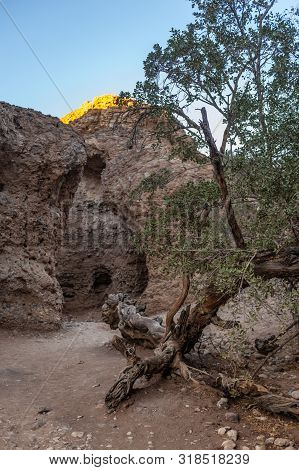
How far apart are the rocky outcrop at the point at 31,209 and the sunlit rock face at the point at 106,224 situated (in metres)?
4.99

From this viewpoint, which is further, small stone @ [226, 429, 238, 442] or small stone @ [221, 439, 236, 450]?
small stone @ [226, 429, 238, 442]

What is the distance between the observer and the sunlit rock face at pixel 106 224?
1775 centimetres

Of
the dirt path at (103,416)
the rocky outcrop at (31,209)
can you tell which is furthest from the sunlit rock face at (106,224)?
the dirt path at (103,416)

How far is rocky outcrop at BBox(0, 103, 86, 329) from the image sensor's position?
443 inches

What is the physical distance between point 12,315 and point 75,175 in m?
4.80

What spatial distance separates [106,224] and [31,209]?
712 cm

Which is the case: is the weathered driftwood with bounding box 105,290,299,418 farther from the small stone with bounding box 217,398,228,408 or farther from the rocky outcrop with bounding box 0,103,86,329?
the rocky outcrop with bounding box 0,103,86,329

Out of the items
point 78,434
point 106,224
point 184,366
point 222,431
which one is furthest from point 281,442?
point 106,224

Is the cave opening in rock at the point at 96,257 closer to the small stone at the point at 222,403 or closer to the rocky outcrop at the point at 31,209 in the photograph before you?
the rocky outcrop at the point at 31,209

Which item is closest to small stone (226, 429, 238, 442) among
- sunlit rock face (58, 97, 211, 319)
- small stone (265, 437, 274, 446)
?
small stone (265, 437, 274, 446)

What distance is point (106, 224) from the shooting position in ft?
62.0

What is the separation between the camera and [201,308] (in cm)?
666

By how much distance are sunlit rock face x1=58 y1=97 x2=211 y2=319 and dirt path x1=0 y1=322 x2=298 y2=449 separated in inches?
412

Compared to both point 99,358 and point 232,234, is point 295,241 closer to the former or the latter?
point 232,234
